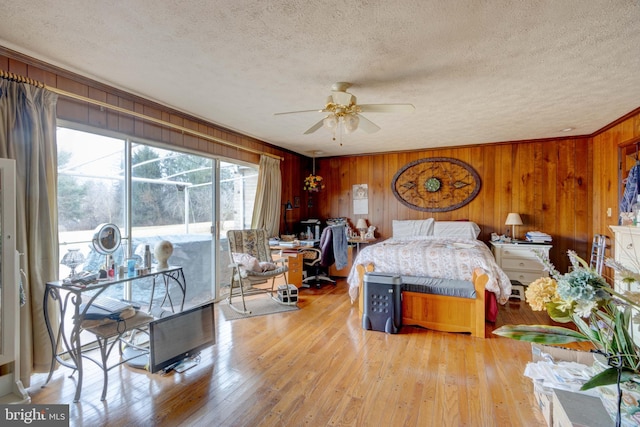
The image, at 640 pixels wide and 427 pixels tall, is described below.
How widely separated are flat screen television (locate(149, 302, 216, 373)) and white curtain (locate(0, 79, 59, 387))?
2.63ft

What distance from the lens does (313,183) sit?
575cm

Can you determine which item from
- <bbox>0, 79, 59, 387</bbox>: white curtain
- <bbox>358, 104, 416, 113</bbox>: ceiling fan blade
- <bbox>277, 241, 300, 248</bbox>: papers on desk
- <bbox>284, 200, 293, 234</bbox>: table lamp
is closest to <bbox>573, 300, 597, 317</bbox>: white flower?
Answer: <bbox>358, 104, 416, 113</bbox>: ceiling fan blade

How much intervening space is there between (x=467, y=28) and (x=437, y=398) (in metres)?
2.33

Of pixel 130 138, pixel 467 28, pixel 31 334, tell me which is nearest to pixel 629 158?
pixel 467 28

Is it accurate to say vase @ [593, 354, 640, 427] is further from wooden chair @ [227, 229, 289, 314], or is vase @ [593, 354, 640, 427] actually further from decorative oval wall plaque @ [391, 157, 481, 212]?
decorative oval wall plaque @ [391, 157, 481, 212]

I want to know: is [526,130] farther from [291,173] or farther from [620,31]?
[291,173]

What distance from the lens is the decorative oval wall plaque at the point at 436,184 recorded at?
200 inches

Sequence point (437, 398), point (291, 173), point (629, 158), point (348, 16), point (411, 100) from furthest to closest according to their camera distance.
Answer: point (291, 173) < point (629, 158) < point (411, 100) < point (437, 398) < point (348, 16)

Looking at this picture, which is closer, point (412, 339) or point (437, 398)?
point (437, 398)

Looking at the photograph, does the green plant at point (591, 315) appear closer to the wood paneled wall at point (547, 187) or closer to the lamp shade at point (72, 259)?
the lamp shade at point (72, 259)

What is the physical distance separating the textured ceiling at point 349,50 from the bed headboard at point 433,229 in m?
1.95

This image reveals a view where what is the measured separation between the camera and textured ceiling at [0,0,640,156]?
1.64 meters

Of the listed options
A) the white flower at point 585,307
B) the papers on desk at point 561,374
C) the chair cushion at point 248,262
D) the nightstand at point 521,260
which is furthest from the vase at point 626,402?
the nightstand at point 521,260

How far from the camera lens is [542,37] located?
1887 millimetres
